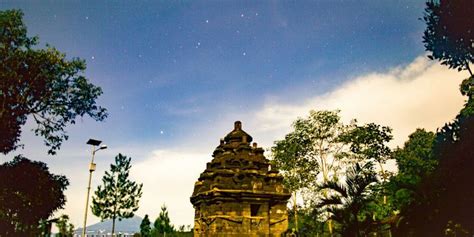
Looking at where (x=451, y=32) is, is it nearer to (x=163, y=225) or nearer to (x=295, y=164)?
(x=295, y=164)

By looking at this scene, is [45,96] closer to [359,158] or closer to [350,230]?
[350,230]

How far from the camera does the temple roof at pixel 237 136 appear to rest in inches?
919

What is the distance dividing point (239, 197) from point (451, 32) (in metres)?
13.6

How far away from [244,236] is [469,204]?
38.8 ft

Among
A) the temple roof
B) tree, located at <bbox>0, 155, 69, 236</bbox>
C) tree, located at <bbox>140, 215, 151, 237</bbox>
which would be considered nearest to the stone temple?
the temple roof

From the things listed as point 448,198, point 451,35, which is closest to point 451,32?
point 451,35

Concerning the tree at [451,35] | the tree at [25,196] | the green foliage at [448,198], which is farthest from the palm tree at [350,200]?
the tree at [25,196]

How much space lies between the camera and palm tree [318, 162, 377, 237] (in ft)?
28.5

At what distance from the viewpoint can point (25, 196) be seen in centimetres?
2120

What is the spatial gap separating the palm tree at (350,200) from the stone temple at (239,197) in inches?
431

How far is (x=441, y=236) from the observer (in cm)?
1045

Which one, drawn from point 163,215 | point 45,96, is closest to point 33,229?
point 45,96

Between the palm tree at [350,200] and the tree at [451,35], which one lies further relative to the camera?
the tree at [451,35]

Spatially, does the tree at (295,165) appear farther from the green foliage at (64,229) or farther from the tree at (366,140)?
the green foliage at (64,229)
